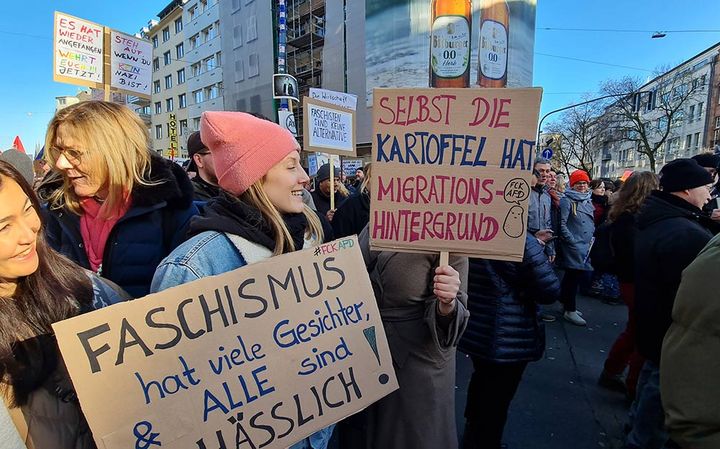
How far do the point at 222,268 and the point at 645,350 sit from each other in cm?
254

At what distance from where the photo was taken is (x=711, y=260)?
→ 1.25m

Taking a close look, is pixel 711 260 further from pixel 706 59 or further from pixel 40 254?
pixel 706 59

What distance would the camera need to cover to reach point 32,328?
1.02 metres

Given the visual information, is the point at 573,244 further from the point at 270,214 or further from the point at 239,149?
the point at 239,149

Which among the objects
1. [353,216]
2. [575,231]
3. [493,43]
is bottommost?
[575,231]

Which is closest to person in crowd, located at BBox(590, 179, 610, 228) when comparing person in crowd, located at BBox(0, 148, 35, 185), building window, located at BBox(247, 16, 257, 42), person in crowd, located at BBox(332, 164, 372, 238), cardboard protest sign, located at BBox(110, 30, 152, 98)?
person in crowd, located at BBox(332, 164, 372, 238)

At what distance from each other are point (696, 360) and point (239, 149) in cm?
171

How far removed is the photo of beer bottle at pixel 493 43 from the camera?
26.5 m

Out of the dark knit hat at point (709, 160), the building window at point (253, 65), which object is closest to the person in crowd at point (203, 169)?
the dark knit hat at point (709, 160)

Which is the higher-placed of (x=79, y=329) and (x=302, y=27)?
(x=302, y=27)

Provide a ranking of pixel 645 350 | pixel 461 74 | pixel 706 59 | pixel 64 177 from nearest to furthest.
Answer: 1. pixel 64 177
2. pixel 645 350
3. pixel 461 74
4. pixel 706 59

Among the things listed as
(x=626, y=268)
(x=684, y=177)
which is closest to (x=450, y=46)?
(x=626, y=268)

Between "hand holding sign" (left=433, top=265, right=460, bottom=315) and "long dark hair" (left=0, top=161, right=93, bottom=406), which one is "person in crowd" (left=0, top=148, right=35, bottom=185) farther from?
"hand holding sign" (left=433, top=265, right=460, bottom=315)

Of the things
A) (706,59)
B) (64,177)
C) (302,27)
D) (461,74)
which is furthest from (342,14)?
(706,59)
